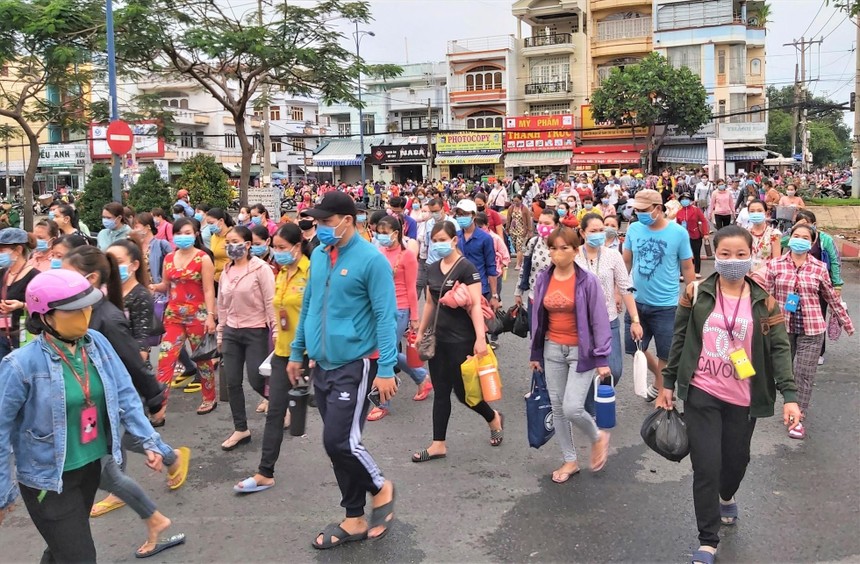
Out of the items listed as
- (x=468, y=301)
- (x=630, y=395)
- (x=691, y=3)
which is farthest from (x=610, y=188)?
(x=691, y=3)

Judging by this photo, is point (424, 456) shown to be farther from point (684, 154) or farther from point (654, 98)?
point (684, 154)

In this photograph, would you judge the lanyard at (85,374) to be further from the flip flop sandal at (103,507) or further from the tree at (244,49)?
the tree at (244,49)

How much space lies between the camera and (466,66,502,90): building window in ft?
170

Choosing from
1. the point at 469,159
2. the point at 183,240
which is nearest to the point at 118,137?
the point at 183,240

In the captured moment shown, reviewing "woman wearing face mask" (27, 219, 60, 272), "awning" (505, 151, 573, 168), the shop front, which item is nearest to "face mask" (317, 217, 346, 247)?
"woman wearing face mask" (27, 219, 60, 272)

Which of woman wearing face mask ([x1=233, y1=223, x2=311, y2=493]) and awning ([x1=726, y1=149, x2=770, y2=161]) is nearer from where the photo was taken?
woman wearing face mask ([x1=233, y1=223, x2=311, y2=493])

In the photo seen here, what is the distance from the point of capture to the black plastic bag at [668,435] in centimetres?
385

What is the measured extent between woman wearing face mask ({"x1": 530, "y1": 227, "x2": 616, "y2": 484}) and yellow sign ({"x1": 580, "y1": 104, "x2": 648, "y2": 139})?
42.9m

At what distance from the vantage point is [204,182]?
1975 centimetres

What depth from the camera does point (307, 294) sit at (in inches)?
169

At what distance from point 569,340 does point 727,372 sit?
45.0 inches

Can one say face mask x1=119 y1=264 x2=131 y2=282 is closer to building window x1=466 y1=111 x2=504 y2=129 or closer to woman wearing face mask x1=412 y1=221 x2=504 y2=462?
woman wearing face mask x1=412 y1=221 x2=504 y2=462

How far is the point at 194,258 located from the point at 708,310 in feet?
13.7

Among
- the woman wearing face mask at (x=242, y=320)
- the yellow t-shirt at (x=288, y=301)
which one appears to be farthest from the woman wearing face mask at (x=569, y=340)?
the woman wearing face mask at (x=242, y=320)
